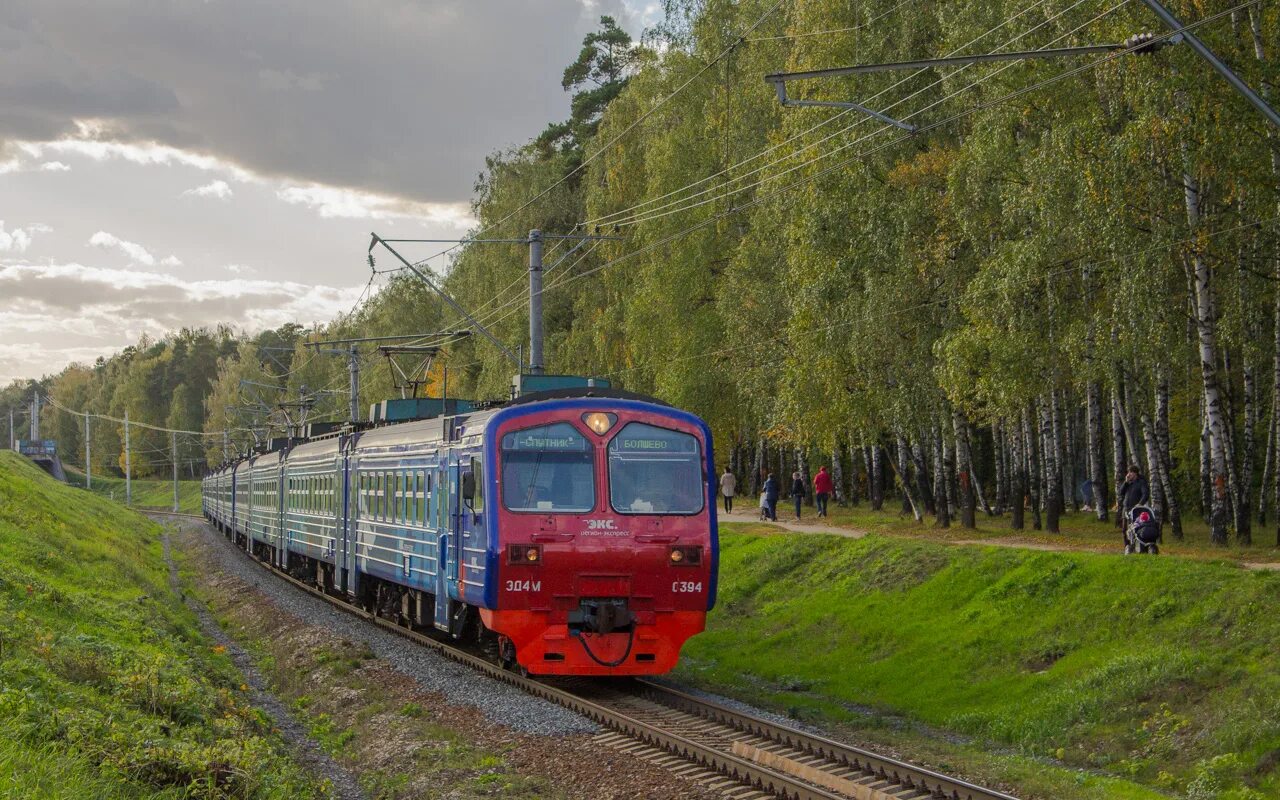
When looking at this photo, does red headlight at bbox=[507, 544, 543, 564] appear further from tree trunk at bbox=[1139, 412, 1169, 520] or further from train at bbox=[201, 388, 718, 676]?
tree trunk at bbox=[1139, 412, 1169, 520]

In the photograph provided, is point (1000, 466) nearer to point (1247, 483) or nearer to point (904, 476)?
point (904, 476)

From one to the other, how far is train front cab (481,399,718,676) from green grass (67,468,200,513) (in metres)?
91.5

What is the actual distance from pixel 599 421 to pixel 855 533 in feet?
46.5

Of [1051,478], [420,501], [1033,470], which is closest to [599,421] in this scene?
[420,501]

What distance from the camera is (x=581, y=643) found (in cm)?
1429

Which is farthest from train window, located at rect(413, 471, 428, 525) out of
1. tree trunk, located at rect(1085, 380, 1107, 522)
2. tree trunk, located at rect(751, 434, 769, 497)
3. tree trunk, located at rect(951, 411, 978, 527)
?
tree trunk, located at rect(751, 434, 769, 497)

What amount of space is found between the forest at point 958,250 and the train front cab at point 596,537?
741cm

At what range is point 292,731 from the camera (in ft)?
46.1

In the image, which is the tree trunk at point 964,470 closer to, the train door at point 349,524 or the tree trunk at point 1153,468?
the tree trunk at point 1153,468

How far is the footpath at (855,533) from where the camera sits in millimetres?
19750

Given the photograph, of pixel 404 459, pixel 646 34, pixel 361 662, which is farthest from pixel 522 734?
pixel 646 34

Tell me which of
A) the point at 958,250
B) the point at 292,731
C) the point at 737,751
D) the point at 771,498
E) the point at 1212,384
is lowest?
the point at 292,731

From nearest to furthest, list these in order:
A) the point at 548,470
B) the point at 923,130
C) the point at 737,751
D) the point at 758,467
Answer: the point at 737,751 → the point at 548,470 → the point at 923,130 → the point at 758,467

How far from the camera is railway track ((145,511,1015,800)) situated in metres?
9.65
